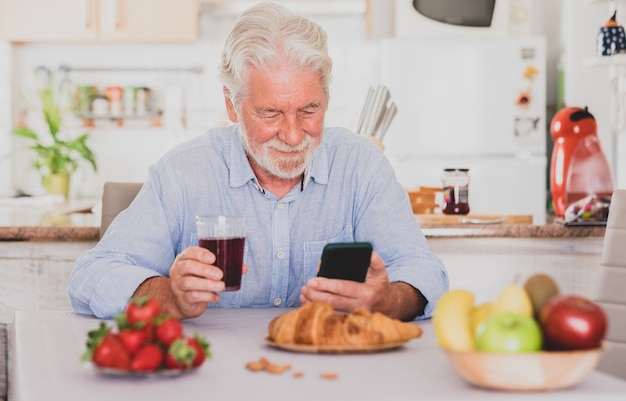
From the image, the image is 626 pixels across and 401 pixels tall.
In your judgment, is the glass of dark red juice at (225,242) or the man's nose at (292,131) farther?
the man's nose at (292,131)

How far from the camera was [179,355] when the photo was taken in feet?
3.97

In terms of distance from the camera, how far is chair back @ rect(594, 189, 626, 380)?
7.09 feet

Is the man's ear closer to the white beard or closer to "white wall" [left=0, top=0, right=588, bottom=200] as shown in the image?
the white beard

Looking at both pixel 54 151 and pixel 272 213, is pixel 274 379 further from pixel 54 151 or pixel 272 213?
pixel 54 151

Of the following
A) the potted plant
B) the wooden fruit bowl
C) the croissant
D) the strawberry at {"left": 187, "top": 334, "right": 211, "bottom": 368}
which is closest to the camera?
the wooden fruit bowl

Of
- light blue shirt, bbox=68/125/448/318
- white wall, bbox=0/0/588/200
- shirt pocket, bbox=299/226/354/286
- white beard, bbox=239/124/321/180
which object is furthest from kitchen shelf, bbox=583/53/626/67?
white beard, bbox=239/124/321/180

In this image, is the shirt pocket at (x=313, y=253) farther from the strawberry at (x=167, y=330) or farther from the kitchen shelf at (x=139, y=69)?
the kitchen shelf at (x=139, y=69)

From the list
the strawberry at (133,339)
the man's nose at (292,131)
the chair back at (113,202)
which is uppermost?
the man's nose at (292,131)

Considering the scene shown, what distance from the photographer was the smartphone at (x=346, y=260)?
1.60m

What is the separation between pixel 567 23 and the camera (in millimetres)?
5453

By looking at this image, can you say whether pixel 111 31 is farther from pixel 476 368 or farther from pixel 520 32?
pixel 476 368

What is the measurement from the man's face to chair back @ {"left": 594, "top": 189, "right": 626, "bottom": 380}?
0.71m

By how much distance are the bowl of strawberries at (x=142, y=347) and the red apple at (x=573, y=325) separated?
0.44m

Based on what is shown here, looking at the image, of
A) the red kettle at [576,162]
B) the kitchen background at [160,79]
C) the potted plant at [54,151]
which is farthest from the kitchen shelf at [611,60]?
the potted plant at [54,151]
